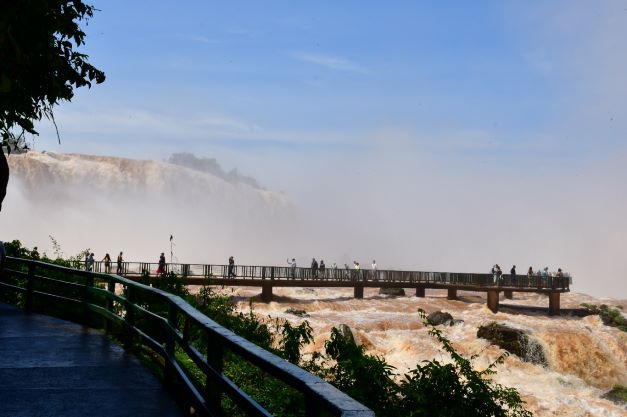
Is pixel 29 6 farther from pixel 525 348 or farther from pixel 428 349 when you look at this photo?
pixel 525 348

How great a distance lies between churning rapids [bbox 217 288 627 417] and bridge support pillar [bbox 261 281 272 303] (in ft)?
2.27

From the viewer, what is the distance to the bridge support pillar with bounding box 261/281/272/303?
145 ft

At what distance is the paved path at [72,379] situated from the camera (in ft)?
19.5

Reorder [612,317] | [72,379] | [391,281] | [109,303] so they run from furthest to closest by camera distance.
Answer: [391,281] → [612,317] → [109,303] → [72,379]

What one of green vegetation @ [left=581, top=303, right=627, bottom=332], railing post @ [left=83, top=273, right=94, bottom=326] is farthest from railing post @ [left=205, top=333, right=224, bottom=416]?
green vegetation @ [left=581, top=303, right=627, bottom=332]

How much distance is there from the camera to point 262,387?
9.63m

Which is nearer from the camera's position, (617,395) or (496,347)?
(617,395)

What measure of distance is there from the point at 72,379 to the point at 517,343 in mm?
27802

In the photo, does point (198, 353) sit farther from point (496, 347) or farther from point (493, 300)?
point (493, 300)

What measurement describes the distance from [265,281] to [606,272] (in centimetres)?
12395

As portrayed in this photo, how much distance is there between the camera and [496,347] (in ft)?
105

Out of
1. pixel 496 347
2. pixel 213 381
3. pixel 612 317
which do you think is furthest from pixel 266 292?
pixel 213 381

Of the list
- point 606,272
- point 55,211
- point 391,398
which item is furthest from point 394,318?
point 606,272

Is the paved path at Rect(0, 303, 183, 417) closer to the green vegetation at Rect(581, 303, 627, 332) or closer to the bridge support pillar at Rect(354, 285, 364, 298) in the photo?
the green vegetation at Rect(581, 303, 627, 332)
